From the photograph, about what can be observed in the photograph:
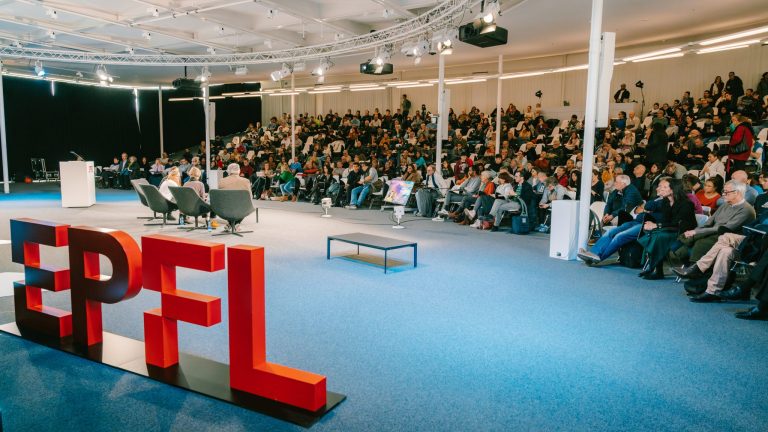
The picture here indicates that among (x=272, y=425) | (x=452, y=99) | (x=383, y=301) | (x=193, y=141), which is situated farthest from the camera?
(x=193, y=141)

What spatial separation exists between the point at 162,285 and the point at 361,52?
40.1 feet

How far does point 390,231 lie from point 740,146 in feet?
20.1

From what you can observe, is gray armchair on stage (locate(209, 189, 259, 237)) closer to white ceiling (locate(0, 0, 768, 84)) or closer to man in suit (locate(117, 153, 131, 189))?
white ceiling (locate(0, 0, 768, 84))

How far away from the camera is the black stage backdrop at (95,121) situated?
19375 millimetres

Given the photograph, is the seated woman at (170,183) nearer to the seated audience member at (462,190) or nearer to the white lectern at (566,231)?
the seated audience member at (462,190)

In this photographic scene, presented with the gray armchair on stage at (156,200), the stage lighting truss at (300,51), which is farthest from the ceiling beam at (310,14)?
the gray armchair on stage at (156,200)

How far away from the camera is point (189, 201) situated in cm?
805

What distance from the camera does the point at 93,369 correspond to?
3.23m

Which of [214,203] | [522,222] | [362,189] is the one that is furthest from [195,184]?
[522,222]

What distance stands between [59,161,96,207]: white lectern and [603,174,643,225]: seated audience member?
35.7ft

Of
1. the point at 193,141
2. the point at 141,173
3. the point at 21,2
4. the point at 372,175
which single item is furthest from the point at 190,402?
the point at 193,141

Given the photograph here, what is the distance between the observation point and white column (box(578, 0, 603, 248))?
21.8 feet

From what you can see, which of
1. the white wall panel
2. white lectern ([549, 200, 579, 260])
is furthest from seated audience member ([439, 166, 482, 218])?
the white wall panel

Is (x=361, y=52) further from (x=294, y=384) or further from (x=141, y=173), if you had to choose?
(x=294, y=384)
